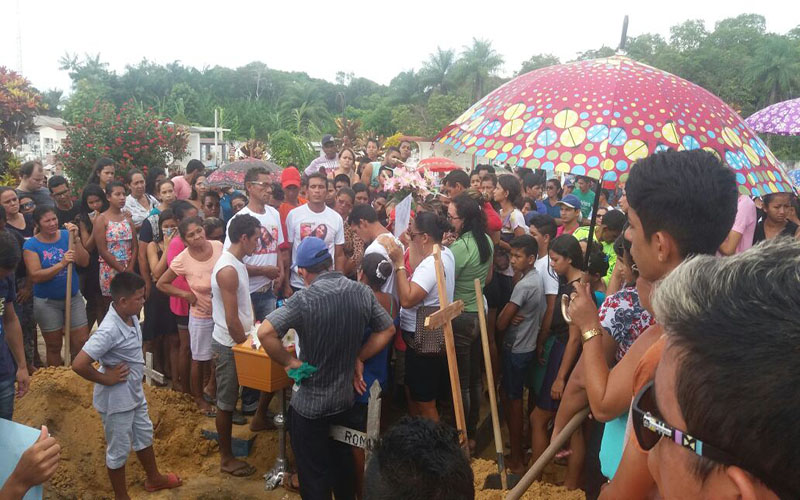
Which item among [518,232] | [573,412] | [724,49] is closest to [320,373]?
[573,412]

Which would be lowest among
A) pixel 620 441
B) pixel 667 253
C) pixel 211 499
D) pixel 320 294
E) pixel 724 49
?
pixel 211 499

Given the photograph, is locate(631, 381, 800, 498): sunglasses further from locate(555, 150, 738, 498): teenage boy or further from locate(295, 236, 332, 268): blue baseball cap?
locate(295, 236, 332, 268): blue baseball cap

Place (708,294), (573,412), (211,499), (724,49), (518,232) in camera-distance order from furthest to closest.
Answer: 1. (724,49)
2. (518,232)
3. (211,499)
4. (573,412)
5. (708,294)

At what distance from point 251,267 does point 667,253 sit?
4.44 meters

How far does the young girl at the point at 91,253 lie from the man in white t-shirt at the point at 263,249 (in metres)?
1.95

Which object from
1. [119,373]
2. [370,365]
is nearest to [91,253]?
[119,373]

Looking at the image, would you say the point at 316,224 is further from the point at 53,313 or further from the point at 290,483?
the point at 53,313

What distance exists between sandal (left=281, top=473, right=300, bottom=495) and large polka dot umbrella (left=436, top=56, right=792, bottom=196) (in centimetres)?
305

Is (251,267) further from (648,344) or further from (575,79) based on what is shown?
(648,344)

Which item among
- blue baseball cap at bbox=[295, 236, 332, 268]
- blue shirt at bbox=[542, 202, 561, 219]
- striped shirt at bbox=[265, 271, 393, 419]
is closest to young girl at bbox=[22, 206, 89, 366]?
blue baseball cap at bbox=[295, 236, 332, 268]

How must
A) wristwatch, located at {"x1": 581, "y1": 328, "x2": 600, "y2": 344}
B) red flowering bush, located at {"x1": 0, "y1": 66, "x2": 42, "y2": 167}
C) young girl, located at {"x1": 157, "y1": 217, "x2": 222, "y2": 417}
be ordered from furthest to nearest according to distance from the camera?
red flowering bush, located at {"x1": 0, "y1": 66, "x2": 42, "y2": 167} < young girl, located at {"x1": 157, "y1": 217, "x2": 222, "y2": 417} < wristwatch, located at {"x1": 581, "y1": 328, "x2": 600, "y2": 344}

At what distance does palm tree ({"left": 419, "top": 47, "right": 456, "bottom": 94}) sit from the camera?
59.0 meters

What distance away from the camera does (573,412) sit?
2.75 metres

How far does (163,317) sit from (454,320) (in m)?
3.21
